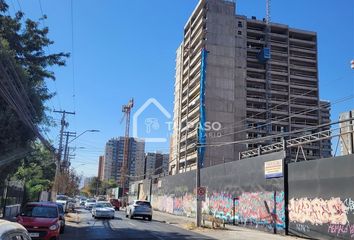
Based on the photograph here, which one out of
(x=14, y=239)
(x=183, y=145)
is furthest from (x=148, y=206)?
(x=183, y=145)

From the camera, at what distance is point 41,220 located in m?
16.5

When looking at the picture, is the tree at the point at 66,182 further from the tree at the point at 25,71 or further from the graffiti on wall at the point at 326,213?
the graffiti on wall at the point at 326,213

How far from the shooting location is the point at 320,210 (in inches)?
874

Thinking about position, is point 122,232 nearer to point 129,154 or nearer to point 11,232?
point 11,232

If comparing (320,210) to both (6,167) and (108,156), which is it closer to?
(6,167)

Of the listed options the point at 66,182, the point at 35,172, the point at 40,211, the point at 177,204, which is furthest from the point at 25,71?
the point at 66,182

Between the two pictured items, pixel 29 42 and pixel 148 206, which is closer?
pixel 29 42

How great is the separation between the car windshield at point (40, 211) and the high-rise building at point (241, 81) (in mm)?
77541

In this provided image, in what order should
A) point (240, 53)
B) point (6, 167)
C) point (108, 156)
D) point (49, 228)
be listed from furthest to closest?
1. point (108, 156)
2. point (240, 53)
3. point (6, 167)
4. point (49, 228)

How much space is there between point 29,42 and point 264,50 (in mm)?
89994

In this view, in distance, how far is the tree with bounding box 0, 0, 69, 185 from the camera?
1856 centimetres

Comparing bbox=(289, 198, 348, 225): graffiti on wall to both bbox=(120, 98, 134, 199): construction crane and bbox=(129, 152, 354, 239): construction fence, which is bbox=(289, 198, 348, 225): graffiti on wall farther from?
bbox=(120, 98, 134, 199): construction crane

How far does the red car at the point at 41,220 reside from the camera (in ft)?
→ 52.1

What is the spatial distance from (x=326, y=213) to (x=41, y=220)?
43.2 ft
